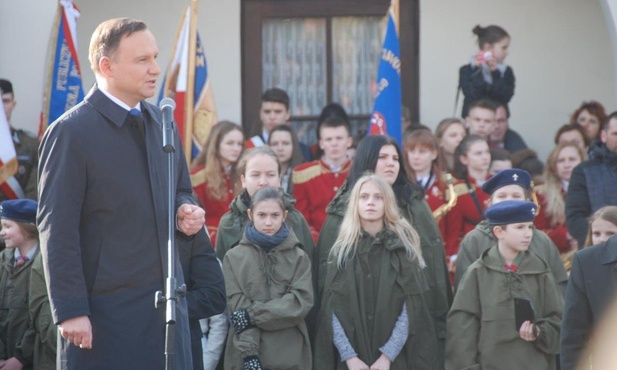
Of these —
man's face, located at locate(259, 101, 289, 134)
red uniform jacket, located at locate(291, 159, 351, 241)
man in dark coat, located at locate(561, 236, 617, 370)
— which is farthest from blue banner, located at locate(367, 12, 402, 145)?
man in dark coat, located at locate(561, 236, 617, 370)

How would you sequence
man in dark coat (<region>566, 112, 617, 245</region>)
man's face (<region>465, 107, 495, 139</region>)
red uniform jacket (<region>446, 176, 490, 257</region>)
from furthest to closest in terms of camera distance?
man's face (<region>465, 107, 495, 139</region>) → red uniform jacket (<region>446, 176, 490, 257</region>) → man in dark coat (<region>566, 112, 617, 245</region>)

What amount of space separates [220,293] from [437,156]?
3.89 meters

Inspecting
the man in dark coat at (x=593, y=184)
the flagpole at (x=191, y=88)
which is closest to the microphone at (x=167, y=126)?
the man in dark coat at (x=593, y=184)

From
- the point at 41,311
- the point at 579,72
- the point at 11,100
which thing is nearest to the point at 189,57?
the point at 11,100

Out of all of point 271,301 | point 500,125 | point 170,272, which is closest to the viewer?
point 170,272

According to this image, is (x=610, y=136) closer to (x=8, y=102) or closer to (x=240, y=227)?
(x=240, y=227)

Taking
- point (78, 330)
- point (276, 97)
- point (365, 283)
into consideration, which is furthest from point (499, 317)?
point (276, 97)

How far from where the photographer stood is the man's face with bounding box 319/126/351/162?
360 inches

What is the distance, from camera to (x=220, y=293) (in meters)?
5.44

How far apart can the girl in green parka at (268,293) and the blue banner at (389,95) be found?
220 cm

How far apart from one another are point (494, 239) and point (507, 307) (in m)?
0.68

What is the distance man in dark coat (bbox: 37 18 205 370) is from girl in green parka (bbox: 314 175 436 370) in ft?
8.40

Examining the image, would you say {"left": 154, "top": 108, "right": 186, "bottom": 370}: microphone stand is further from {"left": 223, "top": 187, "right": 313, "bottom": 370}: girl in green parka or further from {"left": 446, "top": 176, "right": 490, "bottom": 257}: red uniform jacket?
{"left": 446, "top": 176, "right": 490, "bottom": 257}: red uniform jacket

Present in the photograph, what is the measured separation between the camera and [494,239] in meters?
7.71
